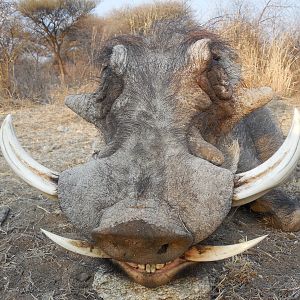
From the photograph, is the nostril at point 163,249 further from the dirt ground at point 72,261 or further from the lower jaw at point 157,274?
the dirt ground at point 72,261

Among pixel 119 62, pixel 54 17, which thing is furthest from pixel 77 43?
pixel 119 62

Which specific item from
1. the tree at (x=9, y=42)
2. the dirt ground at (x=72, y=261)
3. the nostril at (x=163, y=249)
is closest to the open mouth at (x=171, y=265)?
the dirt ground at (x=72, y=261)

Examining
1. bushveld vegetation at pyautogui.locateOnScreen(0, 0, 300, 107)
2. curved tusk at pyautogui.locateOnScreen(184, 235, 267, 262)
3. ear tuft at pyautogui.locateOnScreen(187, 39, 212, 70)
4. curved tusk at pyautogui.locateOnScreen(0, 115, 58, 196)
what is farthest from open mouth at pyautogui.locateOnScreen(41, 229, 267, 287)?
bushveld vegetation at pyautogui.locateOnScreen(0, 0, 300, 107)

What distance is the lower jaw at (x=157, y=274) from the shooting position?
1860 mm

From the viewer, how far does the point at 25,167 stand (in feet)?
6.79

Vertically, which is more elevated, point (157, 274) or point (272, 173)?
point (272, 173)

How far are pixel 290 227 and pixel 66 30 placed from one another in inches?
481

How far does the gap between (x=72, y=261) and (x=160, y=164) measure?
0.91 metres

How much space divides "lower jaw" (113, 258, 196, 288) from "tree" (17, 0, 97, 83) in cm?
1238

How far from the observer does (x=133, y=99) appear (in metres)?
2.27

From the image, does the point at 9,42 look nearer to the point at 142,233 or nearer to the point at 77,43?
the point at 77,43

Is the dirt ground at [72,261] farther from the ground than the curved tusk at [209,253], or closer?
closer

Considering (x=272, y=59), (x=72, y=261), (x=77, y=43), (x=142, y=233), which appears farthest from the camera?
(x=77, y=43)

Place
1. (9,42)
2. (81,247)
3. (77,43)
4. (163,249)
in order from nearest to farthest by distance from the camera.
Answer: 1. (163,249)
2. (81,247)
3. (9,42)
4. (77,43)
